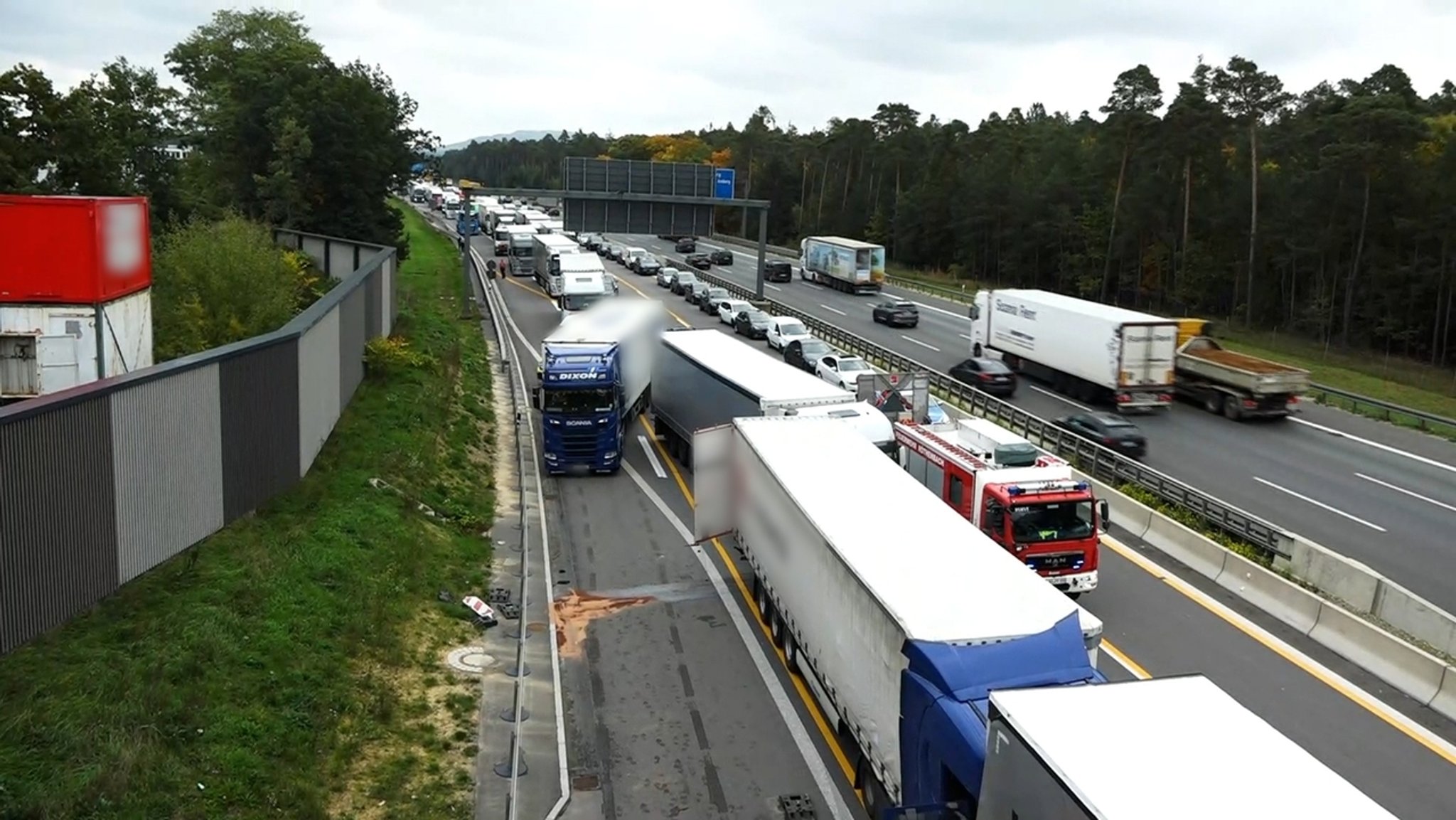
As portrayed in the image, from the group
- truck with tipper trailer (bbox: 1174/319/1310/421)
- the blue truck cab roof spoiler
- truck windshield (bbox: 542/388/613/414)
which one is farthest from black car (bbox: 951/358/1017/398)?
the blue truck cab roof spoiler

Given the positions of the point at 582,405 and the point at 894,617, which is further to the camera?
the point at 582,405

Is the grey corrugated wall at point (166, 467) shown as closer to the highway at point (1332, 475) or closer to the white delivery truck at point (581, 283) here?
the highway at point (1332, 475)

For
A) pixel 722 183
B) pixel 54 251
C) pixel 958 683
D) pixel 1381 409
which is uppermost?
pixel 722 183

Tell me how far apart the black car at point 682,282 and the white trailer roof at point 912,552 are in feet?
158

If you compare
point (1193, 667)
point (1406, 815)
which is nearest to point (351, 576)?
point (1193, 667)

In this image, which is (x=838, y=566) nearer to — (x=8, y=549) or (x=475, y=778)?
(x=475, y=778)

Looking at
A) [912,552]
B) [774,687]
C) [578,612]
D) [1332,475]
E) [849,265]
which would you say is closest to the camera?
[912,552]

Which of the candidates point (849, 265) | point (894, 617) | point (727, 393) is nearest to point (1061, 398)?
point (727, 393)

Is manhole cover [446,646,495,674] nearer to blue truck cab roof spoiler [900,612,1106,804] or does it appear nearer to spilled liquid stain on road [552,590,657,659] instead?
spilled liquid stain on road [552,590,657,659]

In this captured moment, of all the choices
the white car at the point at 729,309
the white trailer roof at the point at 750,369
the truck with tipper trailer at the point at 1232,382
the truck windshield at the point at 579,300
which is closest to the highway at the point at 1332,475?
the truck with tipper trailer at the point at 1232,382

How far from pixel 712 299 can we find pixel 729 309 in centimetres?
428

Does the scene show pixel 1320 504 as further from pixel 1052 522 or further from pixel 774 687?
pixel 774 687

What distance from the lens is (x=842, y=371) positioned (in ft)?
125

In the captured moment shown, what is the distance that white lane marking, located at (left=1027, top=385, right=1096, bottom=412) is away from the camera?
38.1 meters
